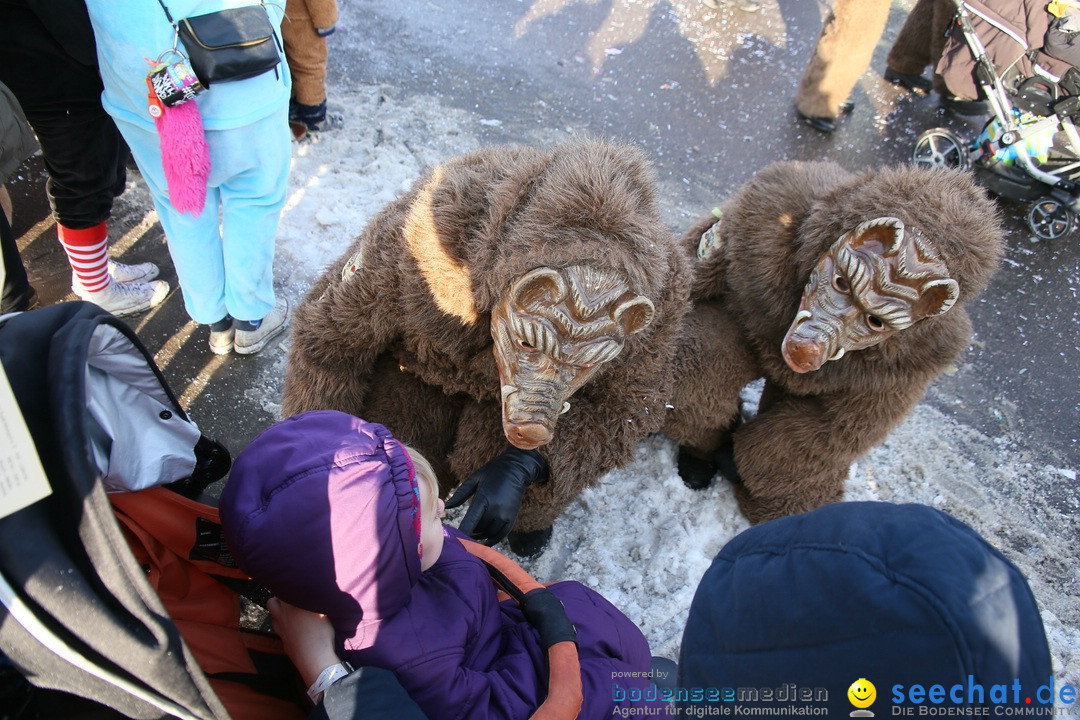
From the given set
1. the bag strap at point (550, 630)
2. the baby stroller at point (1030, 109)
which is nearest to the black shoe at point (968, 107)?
the baby stroller at point (1030, 109)

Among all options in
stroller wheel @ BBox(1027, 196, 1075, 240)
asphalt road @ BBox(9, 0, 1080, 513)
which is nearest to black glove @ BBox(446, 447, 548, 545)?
asphalt road @ BBox(9, 0, 1080, 513)

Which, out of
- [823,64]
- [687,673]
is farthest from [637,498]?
[823,64]

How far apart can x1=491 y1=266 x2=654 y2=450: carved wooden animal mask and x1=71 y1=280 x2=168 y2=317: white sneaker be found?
6.77ft

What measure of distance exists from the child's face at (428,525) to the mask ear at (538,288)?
1.61 ft

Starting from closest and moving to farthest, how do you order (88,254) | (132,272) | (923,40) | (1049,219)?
(88,254) → (132,272) → (1049,219) → (923,40)

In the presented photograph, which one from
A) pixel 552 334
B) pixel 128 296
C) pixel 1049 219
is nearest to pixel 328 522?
pixel 552 334

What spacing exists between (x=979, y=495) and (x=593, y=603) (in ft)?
6.94

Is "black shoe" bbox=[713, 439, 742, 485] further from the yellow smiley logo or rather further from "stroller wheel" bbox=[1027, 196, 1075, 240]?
"stroller wheel" bbox=[1027, 196, 1075, 240]

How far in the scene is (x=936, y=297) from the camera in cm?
183

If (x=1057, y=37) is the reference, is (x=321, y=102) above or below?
below

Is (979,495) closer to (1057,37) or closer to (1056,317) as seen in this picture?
(1056,317)

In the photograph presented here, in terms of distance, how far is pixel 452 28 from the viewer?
192 inches

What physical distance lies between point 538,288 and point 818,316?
1.00 m

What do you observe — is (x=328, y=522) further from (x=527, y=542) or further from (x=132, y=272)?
(x=132, y=272)
